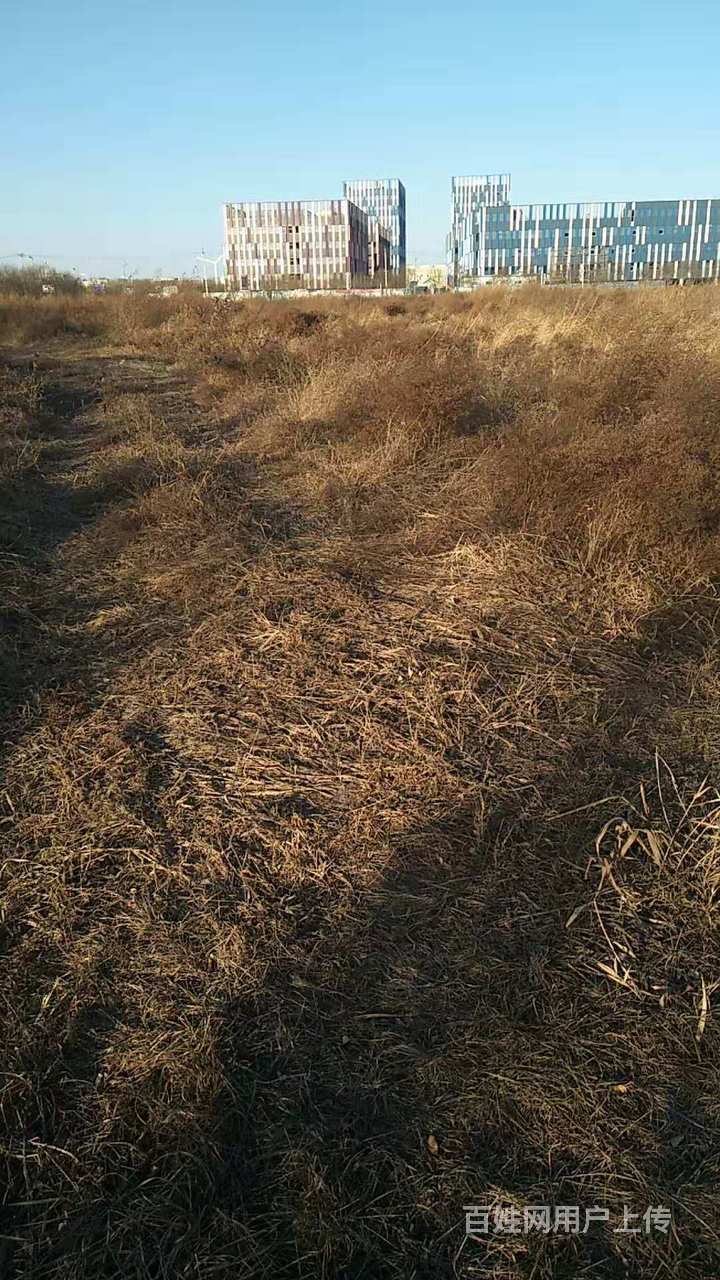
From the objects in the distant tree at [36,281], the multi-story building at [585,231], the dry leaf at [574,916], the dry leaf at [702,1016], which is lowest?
the dry leaf at [702,1016]

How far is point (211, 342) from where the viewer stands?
42.4ft

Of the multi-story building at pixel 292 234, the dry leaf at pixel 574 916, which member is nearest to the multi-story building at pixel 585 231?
the multi-story building at pixel 292 234

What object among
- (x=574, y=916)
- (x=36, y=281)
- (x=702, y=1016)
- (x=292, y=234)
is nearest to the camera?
(x=702, y=1016)

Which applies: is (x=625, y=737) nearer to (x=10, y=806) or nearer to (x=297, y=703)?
(x=297, y=703)

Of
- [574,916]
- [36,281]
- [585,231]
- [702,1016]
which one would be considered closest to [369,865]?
[574,916]

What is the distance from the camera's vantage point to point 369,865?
93.8 inches

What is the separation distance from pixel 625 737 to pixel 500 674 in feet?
2.04

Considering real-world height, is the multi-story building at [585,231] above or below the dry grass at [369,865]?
above

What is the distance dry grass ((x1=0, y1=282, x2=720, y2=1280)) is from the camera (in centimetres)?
156

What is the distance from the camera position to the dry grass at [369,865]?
5.12 ft

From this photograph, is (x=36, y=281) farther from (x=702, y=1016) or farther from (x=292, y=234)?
(x=292, y=234)

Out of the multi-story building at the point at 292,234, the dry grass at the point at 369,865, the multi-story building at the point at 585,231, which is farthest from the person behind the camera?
the multi-story building at the point at 292,234

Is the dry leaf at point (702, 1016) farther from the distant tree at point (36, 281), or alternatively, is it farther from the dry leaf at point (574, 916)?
the distant tree at point (36, 281)

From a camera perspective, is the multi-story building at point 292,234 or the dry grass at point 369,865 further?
the multi-story building at point 292,234
